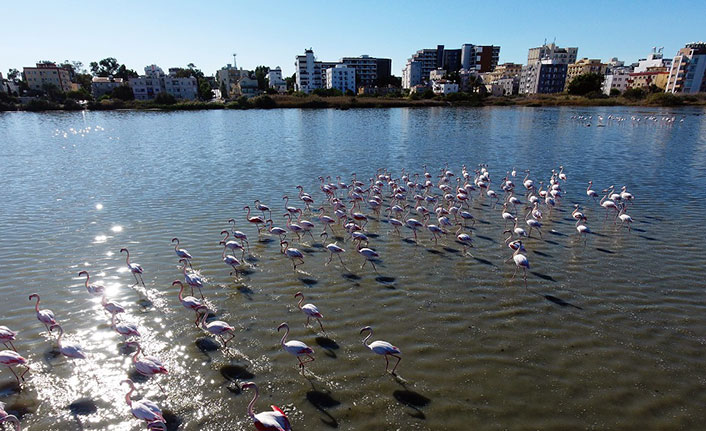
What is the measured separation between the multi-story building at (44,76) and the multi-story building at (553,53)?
173971 millimetres

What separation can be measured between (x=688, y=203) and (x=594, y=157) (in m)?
12.8

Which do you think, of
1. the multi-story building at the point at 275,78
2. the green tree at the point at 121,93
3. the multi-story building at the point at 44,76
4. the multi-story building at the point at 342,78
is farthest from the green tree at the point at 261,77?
the multi-story building at the point at 44,76

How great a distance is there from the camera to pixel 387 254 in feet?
42.7

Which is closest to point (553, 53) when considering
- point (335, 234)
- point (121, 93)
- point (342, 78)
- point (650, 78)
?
point (650, 78)

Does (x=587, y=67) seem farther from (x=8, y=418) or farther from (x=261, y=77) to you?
(x=8, y=418)

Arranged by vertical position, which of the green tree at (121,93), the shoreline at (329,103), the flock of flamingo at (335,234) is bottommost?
the flock of flamingo at (335,234)

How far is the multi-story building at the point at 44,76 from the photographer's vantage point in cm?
12718

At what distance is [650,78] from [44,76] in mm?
199514

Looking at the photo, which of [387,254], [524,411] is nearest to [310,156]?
[387,254]

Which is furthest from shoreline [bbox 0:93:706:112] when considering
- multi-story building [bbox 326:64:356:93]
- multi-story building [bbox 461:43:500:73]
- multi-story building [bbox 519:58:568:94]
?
multi-story building [bbox 461:43:500:73]

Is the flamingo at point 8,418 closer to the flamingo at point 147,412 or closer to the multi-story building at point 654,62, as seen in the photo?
the flamingo at point 147,412

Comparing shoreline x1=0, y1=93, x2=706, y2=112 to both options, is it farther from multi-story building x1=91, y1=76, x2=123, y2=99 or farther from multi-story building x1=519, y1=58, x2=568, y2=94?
multi-story building x1=519, y1=58, x2=568, y2=94

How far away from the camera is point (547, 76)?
132m

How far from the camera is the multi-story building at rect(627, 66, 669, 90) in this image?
121 m
